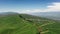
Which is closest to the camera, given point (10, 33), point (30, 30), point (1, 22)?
point (10, 33)

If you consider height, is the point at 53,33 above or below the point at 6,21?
below

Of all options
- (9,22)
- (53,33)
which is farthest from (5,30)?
(53,33)

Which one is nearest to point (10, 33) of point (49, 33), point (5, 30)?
point (5, 30)

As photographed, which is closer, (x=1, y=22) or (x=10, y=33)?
(x=10, y=33)

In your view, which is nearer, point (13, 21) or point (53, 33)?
point (53, 33)

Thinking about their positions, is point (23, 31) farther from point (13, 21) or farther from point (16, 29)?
point (13, 21)

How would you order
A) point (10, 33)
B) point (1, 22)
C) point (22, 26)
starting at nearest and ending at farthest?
point (10, 33)
point (22, 26)
point (1, 22)

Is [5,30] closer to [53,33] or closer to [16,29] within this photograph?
[16,29]

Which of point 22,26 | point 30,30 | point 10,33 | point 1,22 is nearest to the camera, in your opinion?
point 10,33

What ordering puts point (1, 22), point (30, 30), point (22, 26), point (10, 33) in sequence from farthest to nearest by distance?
point (1, 22), point (22, 26), point (30, 30), point (10, 33)
